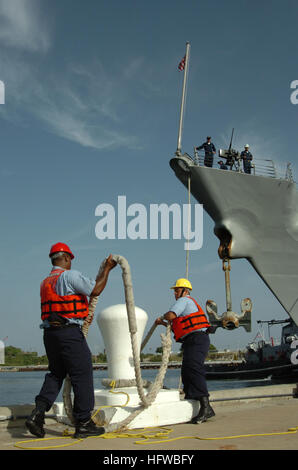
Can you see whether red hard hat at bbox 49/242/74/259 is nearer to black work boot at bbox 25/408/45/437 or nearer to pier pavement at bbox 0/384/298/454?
black work boot at bbox 25/408/45/437

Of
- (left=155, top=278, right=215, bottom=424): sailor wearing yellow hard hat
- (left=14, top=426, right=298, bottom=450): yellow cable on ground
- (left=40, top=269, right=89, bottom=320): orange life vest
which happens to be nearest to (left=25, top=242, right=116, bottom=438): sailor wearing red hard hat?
(left=40, top=269, right=89, bottom=320): orange life vest

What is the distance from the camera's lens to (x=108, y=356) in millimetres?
4766

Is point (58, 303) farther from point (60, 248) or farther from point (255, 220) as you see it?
point (255, 220)

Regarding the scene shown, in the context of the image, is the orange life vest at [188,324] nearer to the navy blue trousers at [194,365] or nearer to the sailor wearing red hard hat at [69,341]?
the navy blue trousers at [194,365]

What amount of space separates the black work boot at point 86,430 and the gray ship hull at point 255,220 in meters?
8.07

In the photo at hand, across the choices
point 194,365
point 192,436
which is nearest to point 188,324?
point 194,365

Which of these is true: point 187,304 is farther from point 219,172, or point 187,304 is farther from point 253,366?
point 253,366

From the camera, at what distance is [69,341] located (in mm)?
3709

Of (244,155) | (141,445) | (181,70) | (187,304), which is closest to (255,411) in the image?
(187,304)

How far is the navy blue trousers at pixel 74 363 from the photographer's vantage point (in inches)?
146

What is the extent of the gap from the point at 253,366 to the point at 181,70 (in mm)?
25543

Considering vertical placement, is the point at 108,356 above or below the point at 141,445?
above

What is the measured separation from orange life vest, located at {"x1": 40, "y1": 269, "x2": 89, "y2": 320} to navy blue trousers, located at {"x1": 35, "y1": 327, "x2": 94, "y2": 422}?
126mm

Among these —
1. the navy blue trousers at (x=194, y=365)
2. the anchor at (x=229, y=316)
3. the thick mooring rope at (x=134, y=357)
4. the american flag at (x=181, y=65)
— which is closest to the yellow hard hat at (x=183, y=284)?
the navy blue trousers at (x=194, y=365)
